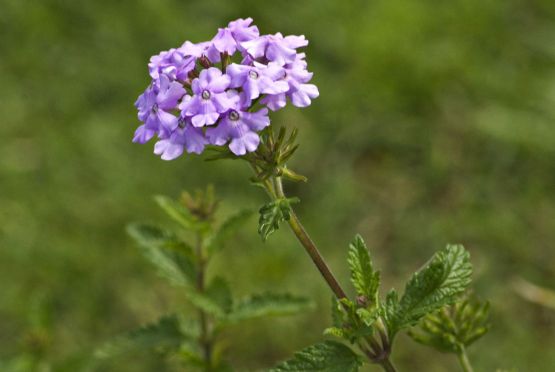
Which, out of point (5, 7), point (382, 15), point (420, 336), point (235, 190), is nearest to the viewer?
point (420, 336)

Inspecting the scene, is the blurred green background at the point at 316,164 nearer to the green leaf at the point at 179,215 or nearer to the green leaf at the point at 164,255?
the green leaf at the point at 164,255

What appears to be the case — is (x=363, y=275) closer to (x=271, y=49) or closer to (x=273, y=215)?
(x=273, y=215)

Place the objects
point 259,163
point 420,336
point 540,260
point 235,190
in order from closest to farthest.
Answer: point 259,163 < point 420,336 < point 540,260 < point 235,190

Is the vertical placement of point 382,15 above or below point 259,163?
above

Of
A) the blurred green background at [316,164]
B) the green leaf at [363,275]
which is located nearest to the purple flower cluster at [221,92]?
the green leaf at [363,275]

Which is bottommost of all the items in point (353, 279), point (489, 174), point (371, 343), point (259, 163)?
point (371, 343)

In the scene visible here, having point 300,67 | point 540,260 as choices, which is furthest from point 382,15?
point 300,67

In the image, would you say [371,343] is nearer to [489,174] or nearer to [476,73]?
[489,174]
